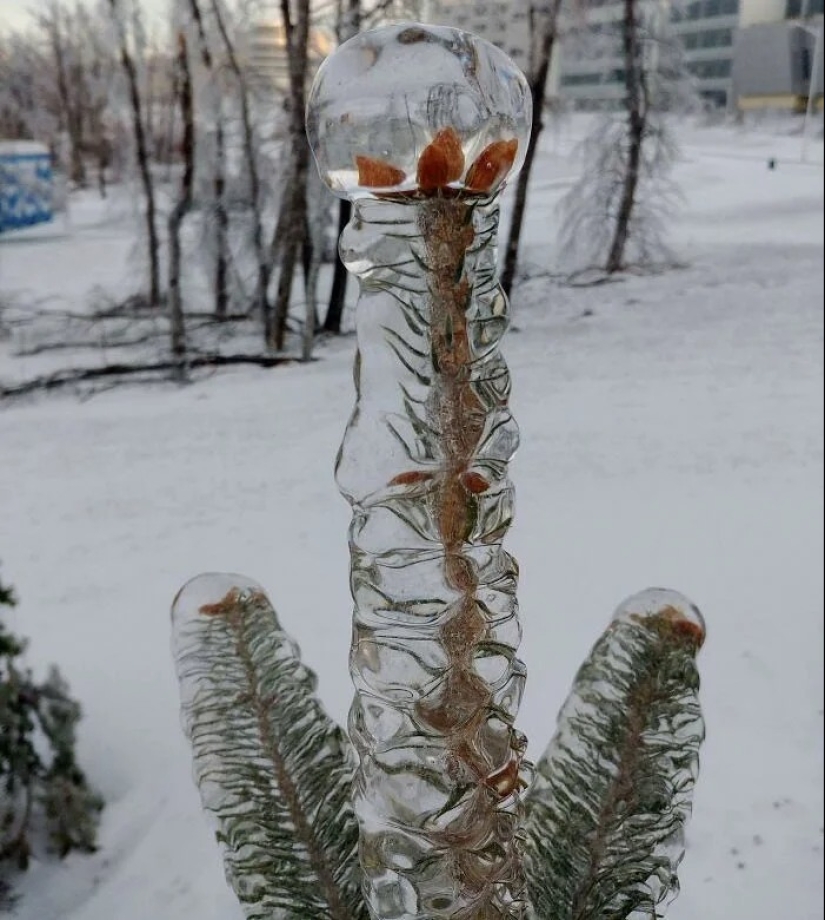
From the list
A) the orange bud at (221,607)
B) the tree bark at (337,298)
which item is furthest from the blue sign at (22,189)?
the orange bud at (221,607)

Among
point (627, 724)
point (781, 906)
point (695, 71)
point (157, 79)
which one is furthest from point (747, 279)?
point (627, 724)

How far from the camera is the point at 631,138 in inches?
154

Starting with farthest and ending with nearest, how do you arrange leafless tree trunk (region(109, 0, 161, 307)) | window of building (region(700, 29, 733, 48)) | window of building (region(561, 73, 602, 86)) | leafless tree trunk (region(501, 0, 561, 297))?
window of building (region(561, 73, 602, 86))
window of building (region(700, 29, 733, 48))
leafless tree trunk (region(501, 0, 561, 297))
leafless tree trunk (region(109, 0, 161, 307))

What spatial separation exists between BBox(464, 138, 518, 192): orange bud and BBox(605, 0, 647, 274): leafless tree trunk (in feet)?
12.1

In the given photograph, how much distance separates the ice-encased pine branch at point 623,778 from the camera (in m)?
0.47

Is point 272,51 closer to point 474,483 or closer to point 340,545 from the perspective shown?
point 340,545

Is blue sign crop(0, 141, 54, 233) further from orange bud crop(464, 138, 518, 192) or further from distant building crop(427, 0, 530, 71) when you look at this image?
orange bud crop(464, 138, 518, 192)

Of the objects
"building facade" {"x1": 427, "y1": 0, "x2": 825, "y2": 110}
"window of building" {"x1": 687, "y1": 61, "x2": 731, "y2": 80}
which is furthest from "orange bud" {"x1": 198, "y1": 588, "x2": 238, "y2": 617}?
"window of building" {"x1": 687, "y1": 61, "x2": 731, "y2": 80}

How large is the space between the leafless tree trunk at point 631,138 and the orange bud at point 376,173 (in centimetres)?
371

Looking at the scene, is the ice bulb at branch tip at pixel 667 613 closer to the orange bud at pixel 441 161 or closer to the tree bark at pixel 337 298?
the orange bud at pixel 441 161

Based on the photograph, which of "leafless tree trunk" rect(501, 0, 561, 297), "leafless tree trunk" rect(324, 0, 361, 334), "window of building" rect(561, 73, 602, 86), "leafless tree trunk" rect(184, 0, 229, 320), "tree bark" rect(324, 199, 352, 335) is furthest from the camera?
"window of building" rect(561, 73, 602, 86)

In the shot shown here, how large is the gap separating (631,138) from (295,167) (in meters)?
1.98

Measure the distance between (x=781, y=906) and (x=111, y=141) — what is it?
3.25 meters

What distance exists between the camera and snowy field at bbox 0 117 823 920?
131 cm
